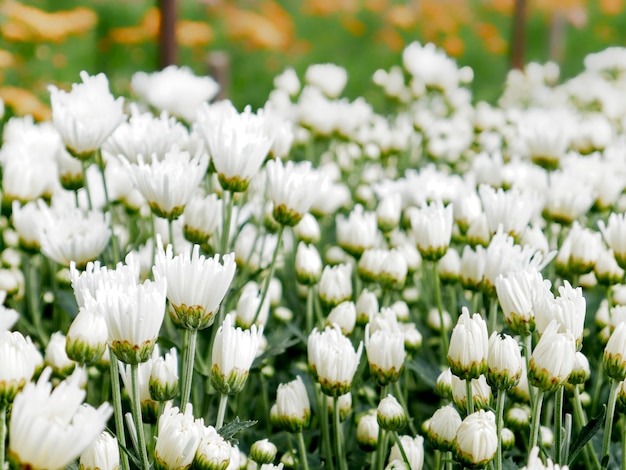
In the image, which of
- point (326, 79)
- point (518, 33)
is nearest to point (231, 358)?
point (326, 79)

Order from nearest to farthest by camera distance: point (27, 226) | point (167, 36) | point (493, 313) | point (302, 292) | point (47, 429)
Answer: point (47, 429)
point (493, 313)
point (27, 226)
point (302, 292)
point (167, 36)

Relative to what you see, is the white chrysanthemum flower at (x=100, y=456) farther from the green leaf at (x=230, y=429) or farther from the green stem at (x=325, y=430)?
the green stem at (x=325, y=430)

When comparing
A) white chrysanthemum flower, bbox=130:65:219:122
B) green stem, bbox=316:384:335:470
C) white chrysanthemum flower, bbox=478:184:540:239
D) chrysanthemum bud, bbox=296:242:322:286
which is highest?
white chrysanthemum flower, bbox=130:65:219:122

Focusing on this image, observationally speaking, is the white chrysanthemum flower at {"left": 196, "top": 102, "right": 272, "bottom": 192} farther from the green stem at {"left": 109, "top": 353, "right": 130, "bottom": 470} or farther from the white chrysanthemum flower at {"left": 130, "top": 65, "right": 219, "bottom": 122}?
the white chrysanthemum flower at {"left": 130, "top": 65, "right": 219, "bottom": 122}

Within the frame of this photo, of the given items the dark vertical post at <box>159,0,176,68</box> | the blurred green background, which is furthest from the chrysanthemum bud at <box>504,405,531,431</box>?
the blurred green background

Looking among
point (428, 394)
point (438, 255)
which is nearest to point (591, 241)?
point (438, 255)

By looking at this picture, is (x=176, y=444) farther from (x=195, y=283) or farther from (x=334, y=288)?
(x=334, y=288)

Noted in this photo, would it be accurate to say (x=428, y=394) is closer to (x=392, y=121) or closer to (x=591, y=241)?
(x=591, y=241)
